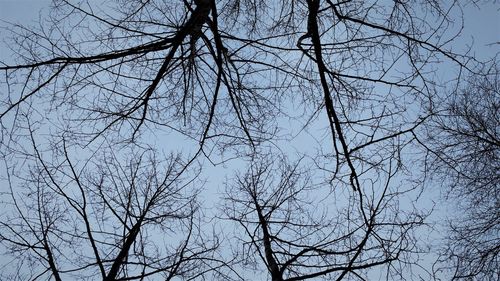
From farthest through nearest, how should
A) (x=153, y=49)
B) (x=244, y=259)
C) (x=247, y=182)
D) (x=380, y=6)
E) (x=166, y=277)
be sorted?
(x=247, y=182) < (x=244, y=259) < (x=166, y=277) < (x=380, y=6) < (x=153, y=49)

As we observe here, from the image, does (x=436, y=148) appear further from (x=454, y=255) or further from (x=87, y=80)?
(x=87, y=80)

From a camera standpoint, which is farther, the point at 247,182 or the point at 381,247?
the point at 247,182

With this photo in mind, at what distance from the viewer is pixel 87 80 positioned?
4.17 m

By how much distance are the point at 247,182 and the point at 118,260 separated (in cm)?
215

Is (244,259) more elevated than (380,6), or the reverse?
(380,6)

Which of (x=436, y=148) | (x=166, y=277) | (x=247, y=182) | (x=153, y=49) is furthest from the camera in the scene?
(x=436, y=148)

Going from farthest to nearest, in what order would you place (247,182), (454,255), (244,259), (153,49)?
(454,255) → (247,182) → (244,259) → (153,49)

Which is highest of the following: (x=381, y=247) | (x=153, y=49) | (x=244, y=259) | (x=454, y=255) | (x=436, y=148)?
(x=436, y=148)

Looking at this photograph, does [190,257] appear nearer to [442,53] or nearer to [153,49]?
[153,49]

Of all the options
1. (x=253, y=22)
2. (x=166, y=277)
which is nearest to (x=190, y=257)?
(x=166, y=277)

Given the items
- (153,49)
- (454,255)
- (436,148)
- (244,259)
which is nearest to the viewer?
(153,49)

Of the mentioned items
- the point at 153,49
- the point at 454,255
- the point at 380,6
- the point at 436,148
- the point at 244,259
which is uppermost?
the point at 436,148

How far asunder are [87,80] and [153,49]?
0.74 m

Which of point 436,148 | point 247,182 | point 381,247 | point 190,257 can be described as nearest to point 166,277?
Result: point 190,257
